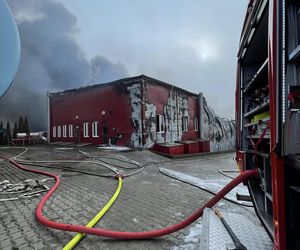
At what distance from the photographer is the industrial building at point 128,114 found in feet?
51.3

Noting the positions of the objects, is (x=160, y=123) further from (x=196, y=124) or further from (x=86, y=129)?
(x=196, y=124)

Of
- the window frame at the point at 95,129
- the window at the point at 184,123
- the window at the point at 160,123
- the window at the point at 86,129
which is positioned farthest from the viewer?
the window at the point at 184,123

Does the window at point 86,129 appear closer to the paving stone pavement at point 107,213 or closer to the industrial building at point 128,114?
the industrial building at point 128,114

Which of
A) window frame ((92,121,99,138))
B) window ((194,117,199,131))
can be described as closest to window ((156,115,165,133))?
window frame ((92,121,99,138))

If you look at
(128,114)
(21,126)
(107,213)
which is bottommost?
(107,213)

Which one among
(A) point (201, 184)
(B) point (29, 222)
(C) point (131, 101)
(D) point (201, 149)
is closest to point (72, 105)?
(C) point (131, 101)

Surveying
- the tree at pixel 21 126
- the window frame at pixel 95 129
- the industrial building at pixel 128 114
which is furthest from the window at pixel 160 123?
the tree at pixel 21 126

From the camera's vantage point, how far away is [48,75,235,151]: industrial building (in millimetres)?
15641

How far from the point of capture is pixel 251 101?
3.18 m

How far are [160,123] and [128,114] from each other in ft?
8.04

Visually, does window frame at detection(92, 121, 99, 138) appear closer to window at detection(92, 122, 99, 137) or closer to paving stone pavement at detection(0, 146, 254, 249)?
window at detection(92, 122, 99, 137)

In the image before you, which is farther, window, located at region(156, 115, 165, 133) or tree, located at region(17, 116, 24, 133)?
tree, located at region(17, 116, 24, 133)

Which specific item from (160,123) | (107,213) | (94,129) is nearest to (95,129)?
(94,129)

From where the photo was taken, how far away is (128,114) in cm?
1598
